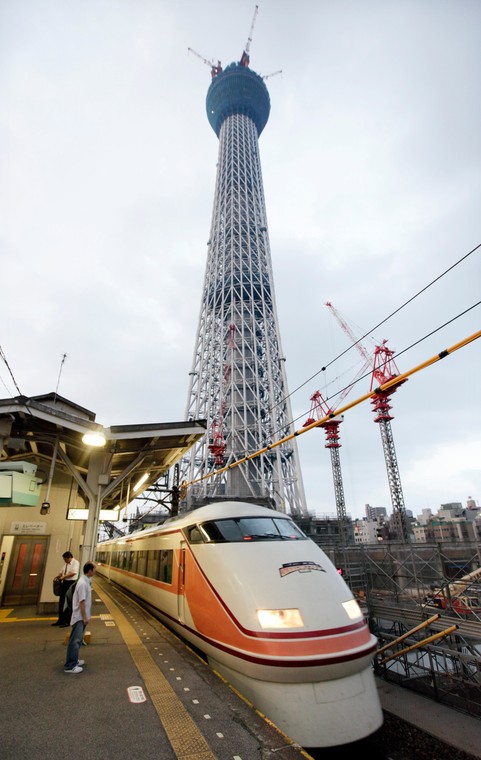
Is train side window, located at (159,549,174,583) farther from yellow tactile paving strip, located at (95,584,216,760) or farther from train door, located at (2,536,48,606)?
train door, located at (2,536,48,606)

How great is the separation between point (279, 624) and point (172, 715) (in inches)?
70.9

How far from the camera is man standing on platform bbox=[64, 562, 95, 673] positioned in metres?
5.55

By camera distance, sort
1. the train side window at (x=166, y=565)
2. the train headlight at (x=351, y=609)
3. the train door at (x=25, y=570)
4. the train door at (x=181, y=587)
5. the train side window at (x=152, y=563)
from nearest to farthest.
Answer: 1. the train headlight at (x=351, y=609)
2. the train door at (x=181, y=587)
3. the train side window at (x=166, y=565)
4. the train side window at (x=152, y=563)
5. the train door at (x=25, y=570)

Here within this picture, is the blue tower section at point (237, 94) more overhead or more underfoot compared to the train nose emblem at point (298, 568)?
more overhead

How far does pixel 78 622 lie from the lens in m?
5.78

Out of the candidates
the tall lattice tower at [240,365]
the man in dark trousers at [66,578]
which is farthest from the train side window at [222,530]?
the tall lattice tower at [240,365]

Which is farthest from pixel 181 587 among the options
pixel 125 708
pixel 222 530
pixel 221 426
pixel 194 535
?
pixel 221 426

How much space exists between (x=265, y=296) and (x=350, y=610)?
60289 millimetres

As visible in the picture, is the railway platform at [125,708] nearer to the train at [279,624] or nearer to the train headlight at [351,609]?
the train at [279,624]

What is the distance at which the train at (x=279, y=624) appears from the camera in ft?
15.9

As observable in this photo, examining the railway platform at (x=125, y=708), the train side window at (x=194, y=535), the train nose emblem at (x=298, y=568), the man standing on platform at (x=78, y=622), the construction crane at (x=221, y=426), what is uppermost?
the construction crane at (x=221, y=426)

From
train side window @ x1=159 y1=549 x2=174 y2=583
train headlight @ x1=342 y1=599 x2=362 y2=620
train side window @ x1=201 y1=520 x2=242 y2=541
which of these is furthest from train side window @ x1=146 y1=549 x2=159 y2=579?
train headlight @ x1=342 y1=599 x2=362 y2=620

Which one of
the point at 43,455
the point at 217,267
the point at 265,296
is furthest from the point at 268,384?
the point at 43,455

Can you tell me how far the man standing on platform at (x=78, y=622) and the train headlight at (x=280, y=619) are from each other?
2.61 meters
